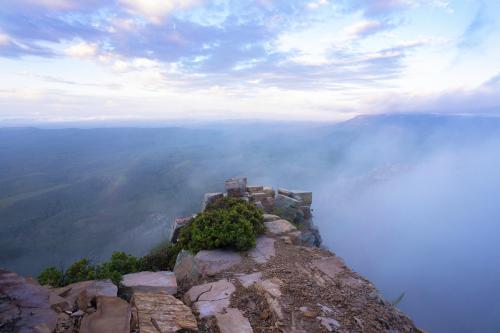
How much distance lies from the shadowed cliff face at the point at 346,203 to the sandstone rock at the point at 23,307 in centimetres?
6218

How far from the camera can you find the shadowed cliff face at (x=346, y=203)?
207ft

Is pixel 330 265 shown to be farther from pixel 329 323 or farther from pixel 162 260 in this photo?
pixel 162 260

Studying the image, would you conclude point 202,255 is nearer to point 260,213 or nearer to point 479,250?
point 260,213

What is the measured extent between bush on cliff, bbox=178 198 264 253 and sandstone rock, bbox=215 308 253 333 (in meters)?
2.98

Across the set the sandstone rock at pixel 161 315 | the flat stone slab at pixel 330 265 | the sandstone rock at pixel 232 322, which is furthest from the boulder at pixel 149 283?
the flat stone slab at pixel 330 265

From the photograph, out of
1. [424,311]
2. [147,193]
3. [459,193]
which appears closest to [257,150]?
[147,193]

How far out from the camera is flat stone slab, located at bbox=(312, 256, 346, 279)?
285 inches

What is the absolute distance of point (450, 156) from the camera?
175000 mm

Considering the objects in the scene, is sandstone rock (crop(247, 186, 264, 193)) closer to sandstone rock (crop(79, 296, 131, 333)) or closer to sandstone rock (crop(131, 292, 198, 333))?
sandstone rock (crop(131, 292, 198, 333))

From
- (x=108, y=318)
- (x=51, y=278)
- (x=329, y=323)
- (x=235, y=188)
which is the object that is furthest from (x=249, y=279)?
(x=235, y=188)

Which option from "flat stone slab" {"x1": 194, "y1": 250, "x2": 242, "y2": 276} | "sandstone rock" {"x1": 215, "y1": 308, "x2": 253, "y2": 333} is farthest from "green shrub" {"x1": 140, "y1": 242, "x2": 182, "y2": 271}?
"sandstone rock" {"x1": 215, "y1": 308, "x2": 253, "y2": 333}

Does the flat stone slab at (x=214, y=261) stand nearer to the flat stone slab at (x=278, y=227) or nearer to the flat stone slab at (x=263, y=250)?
the flat stone slab at (x=263, y=250)

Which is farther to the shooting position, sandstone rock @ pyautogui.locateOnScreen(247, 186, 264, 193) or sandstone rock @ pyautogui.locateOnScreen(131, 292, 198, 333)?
sandstone rock @ pyautogui.locateOnScreen(247, 186, 264, 193)

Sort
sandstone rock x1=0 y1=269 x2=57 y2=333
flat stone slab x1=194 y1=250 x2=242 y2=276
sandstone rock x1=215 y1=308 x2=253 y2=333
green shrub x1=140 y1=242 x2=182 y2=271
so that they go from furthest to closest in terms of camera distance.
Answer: green shrub x1=140 y1=242 x2=182 y2=271, flat stone slab x1=194 y1=250 x2=242 y2=276, sandstone rock x1=215 y1=308 x2=253 y2=333, sandstone rock x1=0 y1=269 x2=57 y2=333
